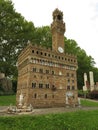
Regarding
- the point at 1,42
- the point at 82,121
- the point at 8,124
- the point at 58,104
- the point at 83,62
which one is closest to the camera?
the point at 8,124

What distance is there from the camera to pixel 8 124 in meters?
15.6

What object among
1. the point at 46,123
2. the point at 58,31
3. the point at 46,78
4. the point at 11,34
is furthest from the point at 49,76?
the point at 46,123

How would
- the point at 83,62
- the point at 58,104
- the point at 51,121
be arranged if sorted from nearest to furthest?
the point at 51,121
the point at 58,104
the point at 83,62

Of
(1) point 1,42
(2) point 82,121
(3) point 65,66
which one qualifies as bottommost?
(2) point 82,121

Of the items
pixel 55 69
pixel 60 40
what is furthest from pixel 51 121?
pixel 60 40

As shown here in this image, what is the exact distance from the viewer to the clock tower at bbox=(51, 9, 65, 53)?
40737 mm

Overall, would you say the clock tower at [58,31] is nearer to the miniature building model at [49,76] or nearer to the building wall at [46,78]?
the miniature building model at [49,76]

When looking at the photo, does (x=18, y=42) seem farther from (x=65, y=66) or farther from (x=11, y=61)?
(x=65, y=66)

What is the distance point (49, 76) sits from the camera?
36.0 meters

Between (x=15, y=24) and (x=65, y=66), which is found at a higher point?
(x=15, y=24)

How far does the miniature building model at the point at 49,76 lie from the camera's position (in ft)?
108

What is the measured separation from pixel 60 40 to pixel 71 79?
36.6 ft

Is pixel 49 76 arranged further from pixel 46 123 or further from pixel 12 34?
pixel 46 123

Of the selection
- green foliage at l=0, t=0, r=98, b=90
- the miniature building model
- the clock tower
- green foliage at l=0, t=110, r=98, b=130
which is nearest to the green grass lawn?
green foliage at l=0, t=110, r=98, b=130
